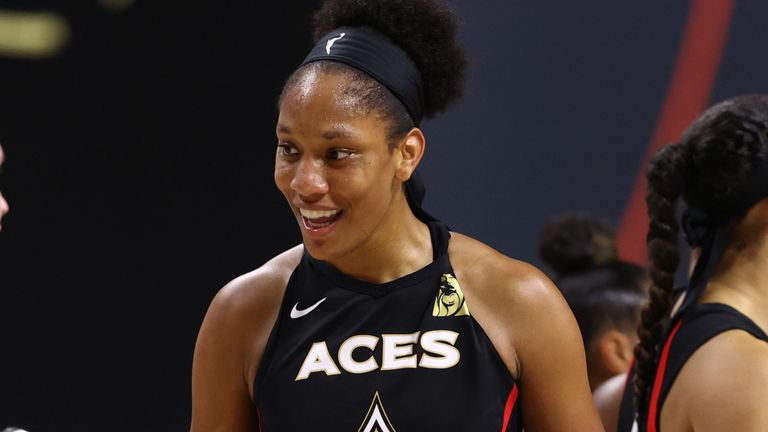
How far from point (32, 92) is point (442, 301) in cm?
167

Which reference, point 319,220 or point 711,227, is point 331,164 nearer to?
point 319,220

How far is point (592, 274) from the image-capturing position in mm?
3420

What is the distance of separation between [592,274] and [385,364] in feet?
5.20

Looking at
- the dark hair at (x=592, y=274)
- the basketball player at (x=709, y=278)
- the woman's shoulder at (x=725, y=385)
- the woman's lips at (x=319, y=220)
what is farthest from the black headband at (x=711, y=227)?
the dark hair at (x=592, y=274)

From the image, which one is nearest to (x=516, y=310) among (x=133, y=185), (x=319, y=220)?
(x=319, y=220)

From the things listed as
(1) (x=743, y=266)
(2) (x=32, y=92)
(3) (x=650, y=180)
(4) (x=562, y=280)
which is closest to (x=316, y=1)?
(2) (x=32, y=92)

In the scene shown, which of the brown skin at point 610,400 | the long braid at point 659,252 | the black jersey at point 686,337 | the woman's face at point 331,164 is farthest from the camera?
the brown skin at point 610,400

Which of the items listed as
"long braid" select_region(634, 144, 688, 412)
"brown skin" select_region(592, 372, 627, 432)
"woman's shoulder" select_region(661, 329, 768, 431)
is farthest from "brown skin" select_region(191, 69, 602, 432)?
"brown skin" select_region(592, 372, 627, 432)

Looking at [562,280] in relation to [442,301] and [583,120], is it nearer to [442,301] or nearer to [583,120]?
[583,120]

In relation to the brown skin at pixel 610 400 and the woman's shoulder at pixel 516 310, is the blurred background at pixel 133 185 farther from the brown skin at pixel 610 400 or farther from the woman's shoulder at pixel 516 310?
the woman's shoulder at pixel 516 310

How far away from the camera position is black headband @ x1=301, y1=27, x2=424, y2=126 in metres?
1.97

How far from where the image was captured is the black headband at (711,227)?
2.23 meters

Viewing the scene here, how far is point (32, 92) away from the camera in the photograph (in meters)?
3.21

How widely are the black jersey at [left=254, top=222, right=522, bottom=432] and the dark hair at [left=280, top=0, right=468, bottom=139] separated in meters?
0.30
